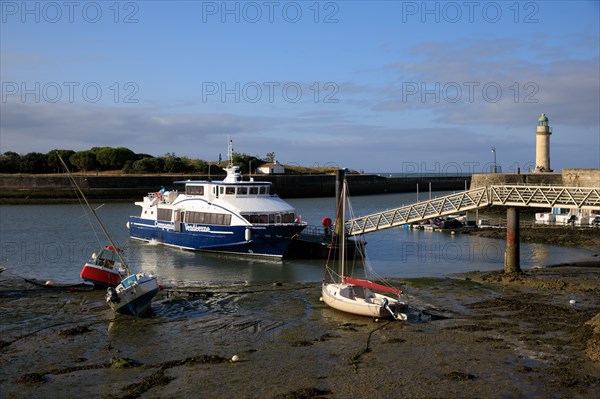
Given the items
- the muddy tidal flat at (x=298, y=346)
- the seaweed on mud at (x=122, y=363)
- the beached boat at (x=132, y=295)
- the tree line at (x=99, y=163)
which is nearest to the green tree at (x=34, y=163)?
the tree line at (x=99, y=163)

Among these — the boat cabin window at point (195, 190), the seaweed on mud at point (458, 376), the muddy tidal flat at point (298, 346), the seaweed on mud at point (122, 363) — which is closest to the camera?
the muddy tidal flat at point (298, 346)

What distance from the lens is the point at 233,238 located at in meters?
38.7

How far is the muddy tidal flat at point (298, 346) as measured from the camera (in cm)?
1516

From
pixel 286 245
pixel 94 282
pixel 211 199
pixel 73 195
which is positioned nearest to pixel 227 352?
pixel 94 282

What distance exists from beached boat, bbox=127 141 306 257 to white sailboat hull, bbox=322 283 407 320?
14361 mm

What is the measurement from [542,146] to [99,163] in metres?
73.8

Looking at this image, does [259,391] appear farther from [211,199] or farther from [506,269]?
[211,199]

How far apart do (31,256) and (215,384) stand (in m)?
26.8

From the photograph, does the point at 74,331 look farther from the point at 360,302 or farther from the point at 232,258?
the point at 232,258

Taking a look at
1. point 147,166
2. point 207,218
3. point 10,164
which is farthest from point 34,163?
point 207,218

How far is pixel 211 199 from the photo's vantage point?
4075 cm

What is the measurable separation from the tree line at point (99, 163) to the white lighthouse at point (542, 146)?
165ft

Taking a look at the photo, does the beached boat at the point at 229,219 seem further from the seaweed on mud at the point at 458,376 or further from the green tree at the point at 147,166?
the green tree at the point at 147,166

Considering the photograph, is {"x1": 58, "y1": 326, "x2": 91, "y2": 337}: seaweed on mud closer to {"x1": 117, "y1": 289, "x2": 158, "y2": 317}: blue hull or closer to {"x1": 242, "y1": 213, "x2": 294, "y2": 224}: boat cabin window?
{"x1": 117, "y1": 289, "x2": 158, "y2": 317}: blue hull
